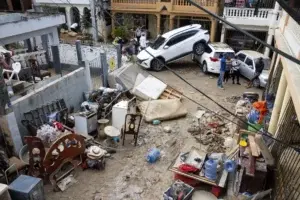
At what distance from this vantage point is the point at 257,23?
1722 cm

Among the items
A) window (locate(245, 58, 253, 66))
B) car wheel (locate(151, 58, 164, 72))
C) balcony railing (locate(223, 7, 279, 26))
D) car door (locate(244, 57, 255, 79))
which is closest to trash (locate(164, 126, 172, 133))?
car wheel (locate(151, 58, 164, 72))

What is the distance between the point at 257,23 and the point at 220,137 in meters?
10.6

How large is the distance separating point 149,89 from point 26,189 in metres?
7.17

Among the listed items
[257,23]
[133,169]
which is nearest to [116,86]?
[133,169]

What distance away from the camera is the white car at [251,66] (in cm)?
1355

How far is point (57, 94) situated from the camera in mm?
10312

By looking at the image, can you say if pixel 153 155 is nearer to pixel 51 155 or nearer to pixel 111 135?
pixel 111 135

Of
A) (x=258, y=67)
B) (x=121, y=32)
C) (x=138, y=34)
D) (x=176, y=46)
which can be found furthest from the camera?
(x=121, y=32)

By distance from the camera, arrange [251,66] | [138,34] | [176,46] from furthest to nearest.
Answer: [138,34] < [176,46] < [251,66]

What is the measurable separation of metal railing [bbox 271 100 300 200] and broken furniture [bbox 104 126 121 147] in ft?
16.7

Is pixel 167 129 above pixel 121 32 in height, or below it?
below

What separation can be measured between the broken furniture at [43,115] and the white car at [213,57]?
8.62 m

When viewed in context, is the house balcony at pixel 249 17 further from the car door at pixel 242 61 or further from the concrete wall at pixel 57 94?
the concrete wall at pixel 57 94

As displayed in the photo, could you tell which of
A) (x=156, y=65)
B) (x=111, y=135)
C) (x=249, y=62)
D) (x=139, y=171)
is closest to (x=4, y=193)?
(x=139, y=171)
